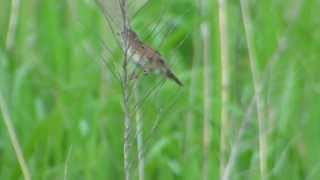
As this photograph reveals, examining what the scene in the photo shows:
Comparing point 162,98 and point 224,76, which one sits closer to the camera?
point 224,76

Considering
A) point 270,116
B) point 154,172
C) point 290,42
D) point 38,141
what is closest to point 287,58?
point 290,42

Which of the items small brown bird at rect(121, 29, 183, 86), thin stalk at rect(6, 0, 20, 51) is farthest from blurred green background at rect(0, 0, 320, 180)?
small brown bird at rect(121, 29, 183, 86)

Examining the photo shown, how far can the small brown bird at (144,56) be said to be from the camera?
116 cm

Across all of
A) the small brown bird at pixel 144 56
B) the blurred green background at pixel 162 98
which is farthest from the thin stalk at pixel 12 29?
the small brown bird at pixel 144 56

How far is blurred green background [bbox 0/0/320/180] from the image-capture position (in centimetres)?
217

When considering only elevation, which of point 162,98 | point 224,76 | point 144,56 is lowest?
point 162,98

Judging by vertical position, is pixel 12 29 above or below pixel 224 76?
below

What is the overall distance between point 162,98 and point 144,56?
126 cm

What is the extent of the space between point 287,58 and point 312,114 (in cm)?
20

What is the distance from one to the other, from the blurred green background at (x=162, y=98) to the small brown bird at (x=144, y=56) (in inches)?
29.3

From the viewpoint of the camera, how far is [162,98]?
7.97 feet

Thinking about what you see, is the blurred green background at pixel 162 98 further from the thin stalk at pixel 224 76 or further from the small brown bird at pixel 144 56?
the small brown bird at pixel 144 56

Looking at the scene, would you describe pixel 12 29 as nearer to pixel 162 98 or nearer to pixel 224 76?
pixel 162 98

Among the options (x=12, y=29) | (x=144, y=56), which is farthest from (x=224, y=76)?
(x=144, y=56)
